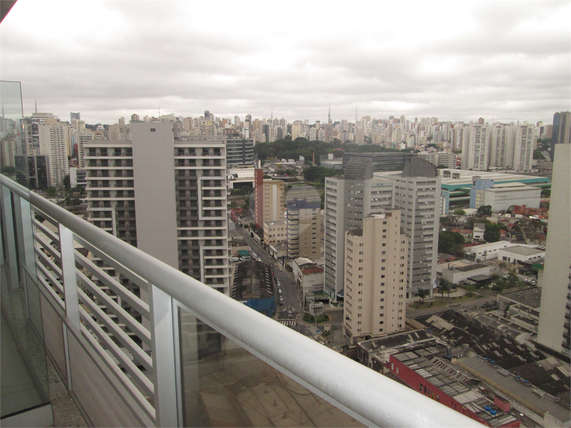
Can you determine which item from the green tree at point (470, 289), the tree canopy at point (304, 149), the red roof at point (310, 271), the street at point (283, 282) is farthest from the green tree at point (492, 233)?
the tree canopy at point (304, 149)

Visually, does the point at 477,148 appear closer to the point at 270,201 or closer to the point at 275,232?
the point at 275,232

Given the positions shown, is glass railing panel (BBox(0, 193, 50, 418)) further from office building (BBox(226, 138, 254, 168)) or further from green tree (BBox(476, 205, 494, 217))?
office building (BBox(226, 138, 254, 168))

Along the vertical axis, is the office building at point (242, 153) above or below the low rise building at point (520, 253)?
above

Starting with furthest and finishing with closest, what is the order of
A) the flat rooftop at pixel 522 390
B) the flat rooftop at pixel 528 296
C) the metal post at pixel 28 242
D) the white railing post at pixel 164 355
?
the flat rooftop at pixel 528 296, the flat rooftop at pixel 522 390, the metal post at pixel 28 242, the white railing post at pixel 164 355

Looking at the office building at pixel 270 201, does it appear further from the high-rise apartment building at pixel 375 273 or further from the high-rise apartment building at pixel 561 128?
the high-rise apartment building at pixel 561 128

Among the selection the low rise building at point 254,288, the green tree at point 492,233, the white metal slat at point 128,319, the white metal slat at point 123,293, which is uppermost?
the white metal slat at point 123,293

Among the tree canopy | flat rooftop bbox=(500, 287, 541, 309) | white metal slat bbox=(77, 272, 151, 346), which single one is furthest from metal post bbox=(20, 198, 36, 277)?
the tree canopy

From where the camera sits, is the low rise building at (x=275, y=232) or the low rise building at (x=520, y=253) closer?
the low rise building at (x=520, y=253)

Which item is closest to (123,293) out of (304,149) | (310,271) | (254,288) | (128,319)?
(128,319)
